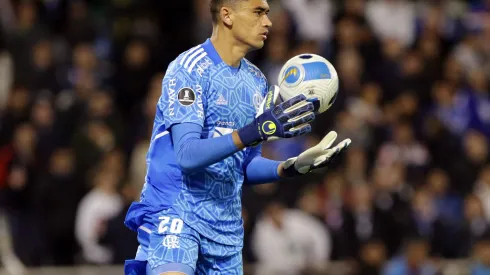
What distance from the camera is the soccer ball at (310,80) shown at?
693 cm

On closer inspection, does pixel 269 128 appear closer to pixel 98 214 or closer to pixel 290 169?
pixel 290 169

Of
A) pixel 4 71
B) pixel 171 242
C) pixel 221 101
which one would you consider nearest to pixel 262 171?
pixel 221 101

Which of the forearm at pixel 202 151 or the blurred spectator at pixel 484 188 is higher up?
the blurred spectator at pixel 484 188

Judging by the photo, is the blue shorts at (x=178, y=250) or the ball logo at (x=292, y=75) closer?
the blue shorts at (x=178, y=250)

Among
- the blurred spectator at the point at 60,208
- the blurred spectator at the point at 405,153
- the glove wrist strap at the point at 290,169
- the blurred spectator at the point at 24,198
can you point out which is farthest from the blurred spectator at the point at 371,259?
the glove wrist strap at the point at 290,169

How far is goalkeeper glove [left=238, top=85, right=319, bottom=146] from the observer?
6438mm

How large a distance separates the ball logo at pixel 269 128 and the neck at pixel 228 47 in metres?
0.90

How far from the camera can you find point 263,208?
1404 centimetres

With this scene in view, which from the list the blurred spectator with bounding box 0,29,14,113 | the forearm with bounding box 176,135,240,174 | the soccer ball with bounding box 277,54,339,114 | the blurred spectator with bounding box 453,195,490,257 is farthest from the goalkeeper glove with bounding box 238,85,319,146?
the blurred spectator with bounding box 0,29,14,113

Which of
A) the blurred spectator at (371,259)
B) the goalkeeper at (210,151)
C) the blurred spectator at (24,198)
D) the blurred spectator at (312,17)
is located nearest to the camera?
the goalkeeper at (210,151)

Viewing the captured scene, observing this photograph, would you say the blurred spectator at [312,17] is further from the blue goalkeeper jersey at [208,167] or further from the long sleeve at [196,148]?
the long sleeve at [196,148]

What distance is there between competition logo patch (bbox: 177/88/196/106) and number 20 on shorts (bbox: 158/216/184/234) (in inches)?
31.1

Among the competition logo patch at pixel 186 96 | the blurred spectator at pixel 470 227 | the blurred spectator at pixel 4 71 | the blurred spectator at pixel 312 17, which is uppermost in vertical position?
the blurred spectator at pixel 312 17

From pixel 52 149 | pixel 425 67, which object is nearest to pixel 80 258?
pixel 52 149
